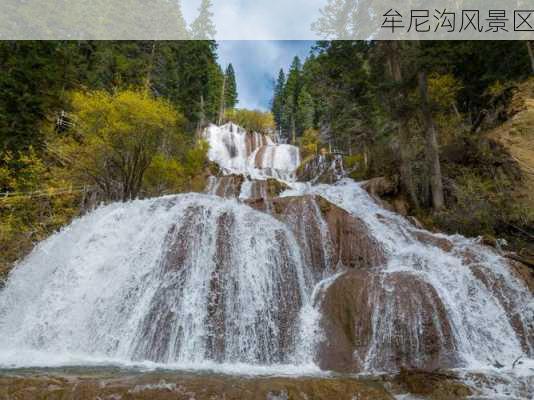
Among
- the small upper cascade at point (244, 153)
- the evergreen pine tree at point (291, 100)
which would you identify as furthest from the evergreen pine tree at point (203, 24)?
the evergreen pine tree at point (291, 100)

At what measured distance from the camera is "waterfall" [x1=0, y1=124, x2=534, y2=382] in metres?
6.99

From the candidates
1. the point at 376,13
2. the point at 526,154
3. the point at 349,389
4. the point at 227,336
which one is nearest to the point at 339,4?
the point at 376,13

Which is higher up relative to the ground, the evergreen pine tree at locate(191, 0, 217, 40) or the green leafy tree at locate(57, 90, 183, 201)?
the evergreen pine tree at locate(191, 0, 217, 40)

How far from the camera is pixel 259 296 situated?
27.1ft

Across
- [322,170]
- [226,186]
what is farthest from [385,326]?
[322,170]

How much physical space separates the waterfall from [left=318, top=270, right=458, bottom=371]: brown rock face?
22 mm

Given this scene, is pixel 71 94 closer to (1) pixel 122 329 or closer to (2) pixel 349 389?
(1) pixel 122 329

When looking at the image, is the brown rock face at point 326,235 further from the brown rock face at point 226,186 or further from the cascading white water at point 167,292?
the brown rock face at point 226,186

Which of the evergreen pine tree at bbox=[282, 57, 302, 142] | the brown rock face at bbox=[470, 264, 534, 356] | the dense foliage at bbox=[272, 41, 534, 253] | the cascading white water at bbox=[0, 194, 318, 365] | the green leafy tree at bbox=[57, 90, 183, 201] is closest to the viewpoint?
the brown rock face at bbox=[470, 264, 534, 356]

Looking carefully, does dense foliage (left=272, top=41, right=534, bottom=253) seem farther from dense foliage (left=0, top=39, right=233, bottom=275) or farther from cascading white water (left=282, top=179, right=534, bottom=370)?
dense foliage (left=0, top=39, right=233, bottom=275)

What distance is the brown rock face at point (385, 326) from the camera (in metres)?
6.70

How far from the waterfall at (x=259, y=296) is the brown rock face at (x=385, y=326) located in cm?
2

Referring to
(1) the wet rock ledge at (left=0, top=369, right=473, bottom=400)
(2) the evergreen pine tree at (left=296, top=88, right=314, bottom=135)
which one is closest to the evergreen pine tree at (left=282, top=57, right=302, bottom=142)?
(2) the evergreen pine tree at (left=296, top=88, right=314, bottom=135)

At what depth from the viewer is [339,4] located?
60.5 ft
